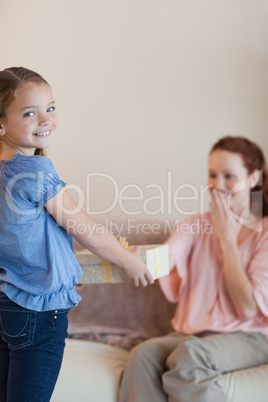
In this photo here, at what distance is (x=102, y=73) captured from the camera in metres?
1.69

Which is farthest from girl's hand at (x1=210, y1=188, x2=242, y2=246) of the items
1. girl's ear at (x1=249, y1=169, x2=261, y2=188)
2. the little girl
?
the little girl

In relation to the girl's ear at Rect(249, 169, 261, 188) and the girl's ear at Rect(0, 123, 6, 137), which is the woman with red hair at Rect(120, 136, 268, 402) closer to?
the girl's ear at Rect(249, 169, 261, 188)

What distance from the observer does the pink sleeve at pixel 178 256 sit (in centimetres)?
164

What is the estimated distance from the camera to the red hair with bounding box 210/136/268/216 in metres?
1.68

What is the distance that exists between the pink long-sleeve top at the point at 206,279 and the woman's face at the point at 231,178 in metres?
0.10

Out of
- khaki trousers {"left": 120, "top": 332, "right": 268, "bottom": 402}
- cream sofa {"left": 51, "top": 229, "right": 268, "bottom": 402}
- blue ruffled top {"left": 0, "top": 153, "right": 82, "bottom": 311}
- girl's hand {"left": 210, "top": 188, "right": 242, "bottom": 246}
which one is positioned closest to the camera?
blue ruffled top {"left": 0, "top": 153, "right": 82, "bottom": 311}

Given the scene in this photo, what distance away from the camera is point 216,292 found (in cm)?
157

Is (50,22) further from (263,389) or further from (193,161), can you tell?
(263,389)

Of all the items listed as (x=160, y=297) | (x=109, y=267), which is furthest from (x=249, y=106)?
(x=109, y=267)

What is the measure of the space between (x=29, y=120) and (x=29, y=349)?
409 mm

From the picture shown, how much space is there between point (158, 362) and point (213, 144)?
2.56 ft

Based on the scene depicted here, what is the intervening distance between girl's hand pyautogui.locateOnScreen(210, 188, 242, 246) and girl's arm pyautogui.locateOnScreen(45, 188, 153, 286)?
0.56 meters

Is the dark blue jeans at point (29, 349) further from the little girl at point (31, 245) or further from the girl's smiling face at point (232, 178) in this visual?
the girl's smiling face at point (232, 178)

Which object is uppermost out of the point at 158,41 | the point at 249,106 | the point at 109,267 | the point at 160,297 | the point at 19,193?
the point at 158,41
